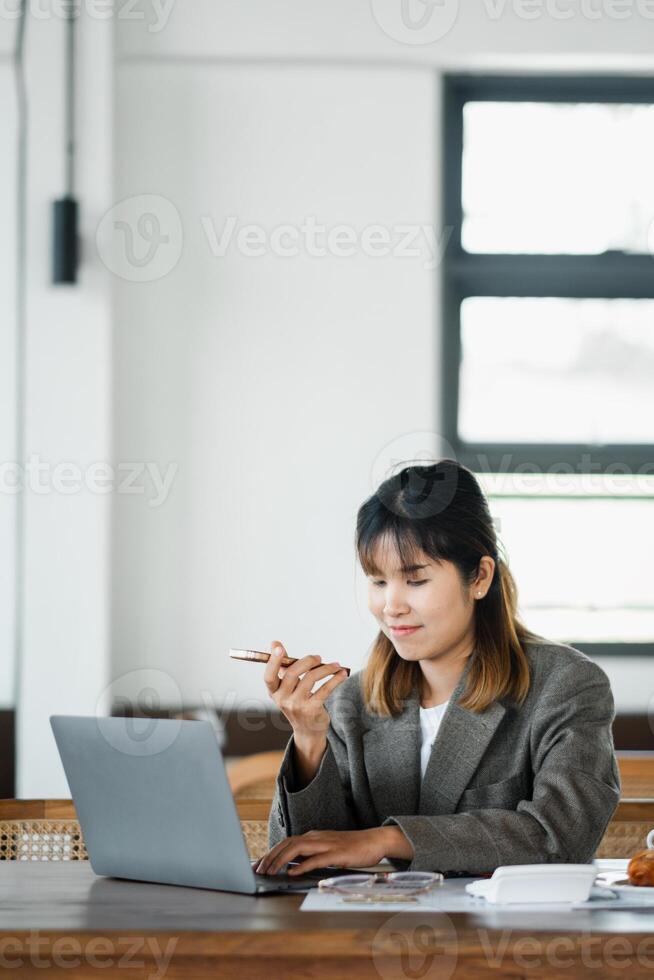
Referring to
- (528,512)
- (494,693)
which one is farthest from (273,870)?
(528,512)

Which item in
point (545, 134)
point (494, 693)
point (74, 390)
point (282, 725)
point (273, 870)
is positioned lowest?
point (282, 725)

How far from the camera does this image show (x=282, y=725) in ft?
11.7

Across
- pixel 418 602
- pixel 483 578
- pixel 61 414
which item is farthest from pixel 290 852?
pixel 61 414

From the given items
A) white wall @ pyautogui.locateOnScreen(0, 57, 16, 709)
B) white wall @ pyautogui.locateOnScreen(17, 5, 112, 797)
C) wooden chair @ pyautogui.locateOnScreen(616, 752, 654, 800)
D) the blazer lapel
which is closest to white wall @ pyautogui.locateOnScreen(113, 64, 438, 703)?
white wall @ pyautogui.locateOnScreen(17, 5, 112, 797)

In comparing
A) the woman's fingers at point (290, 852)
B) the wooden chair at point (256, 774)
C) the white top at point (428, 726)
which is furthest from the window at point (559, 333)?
the woman's fingers at point (290, 852)

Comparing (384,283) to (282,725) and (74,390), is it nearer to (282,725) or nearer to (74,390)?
(74,390)

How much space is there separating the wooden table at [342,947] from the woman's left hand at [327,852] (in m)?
0.25

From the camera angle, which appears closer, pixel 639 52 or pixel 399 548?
pixel 399 548

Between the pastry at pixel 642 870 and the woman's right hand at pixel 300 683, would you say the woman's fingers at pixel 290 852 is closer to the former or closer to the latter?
the woman's right hand at pixel 300 683

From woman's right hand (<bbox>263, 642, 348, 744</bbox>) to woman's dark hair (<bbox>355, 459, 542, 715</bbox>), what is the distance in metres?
0.28

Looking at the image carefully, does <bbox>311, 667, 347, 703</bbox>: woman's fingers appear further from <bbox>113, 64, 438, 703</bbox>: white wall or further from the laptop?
<bbox>113, 64, 438, 703</bbox>: white wall

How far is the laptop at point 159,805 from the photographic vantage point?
134 centimetres

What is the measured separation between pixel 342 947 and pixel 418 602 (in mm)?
684

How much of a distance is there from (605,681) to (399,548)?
13.1 inches
